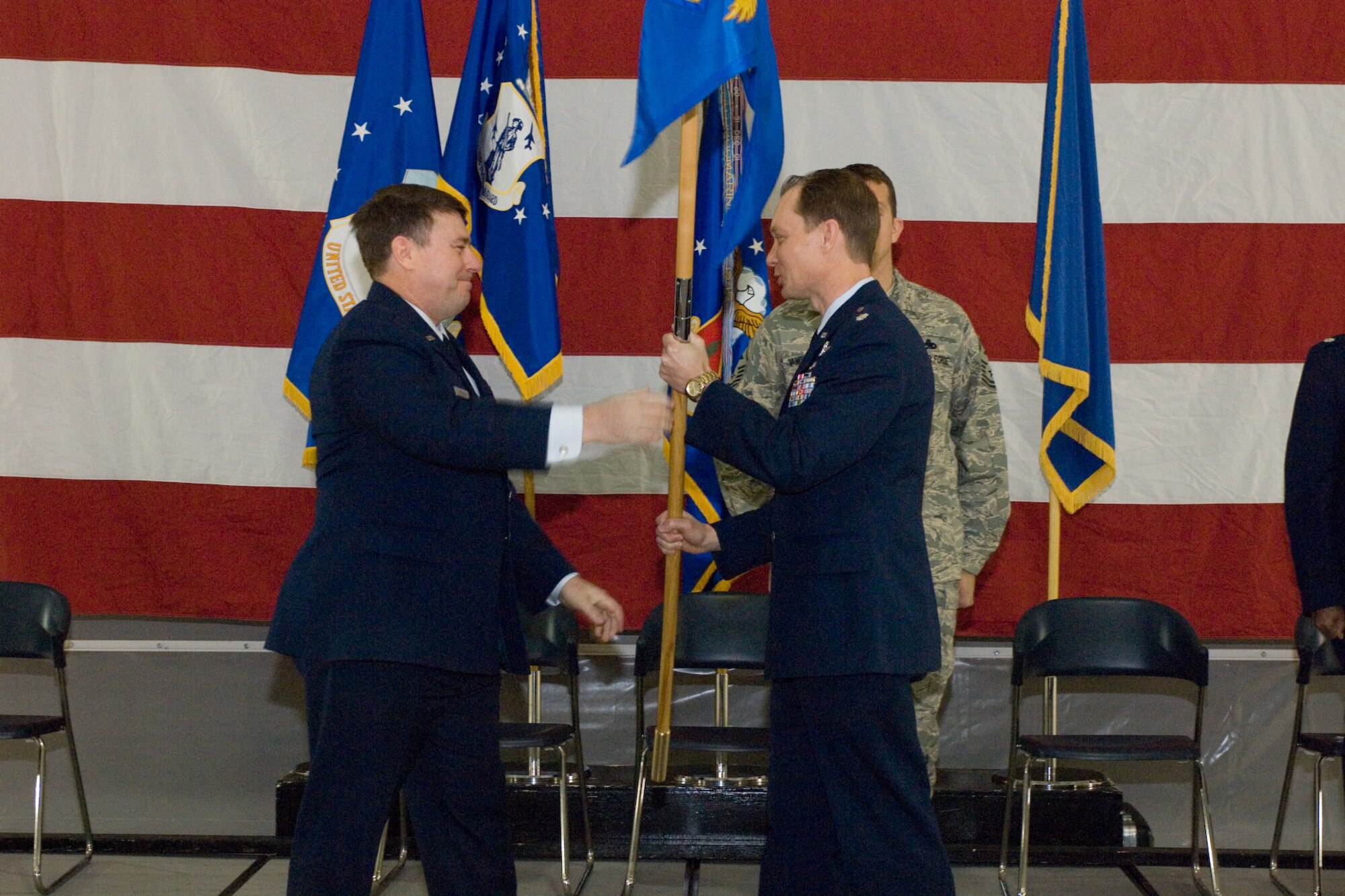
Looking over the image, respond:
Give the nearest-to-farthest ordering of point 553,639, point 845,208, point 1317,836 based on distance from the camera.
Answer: point 845,208 < point 1317,836 < point 553,639

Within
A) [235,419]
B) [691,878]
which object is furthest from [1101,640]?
[235,419]

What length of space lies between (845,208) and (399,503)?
38.7 inches

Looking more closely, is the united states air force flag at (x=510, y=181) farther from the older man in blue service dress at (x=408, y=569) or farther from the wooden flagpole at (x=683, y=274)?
the older man in blue service dress at (x=408, y=569)

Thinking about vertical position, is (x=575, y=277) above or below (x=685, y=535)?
above

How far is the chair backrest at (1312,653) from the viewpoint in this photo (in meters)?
3.42

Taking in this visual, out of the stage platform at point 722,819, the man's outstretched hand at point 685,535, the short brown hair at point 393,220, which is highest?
the short brown hair at point 393,220

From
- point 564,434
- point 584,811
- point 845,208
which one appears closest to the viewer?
point 564,434

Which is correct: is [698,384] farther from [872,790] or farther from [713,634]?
[713,634]

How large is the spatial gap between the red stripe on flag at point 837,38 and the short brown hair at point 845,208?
5.44 ft

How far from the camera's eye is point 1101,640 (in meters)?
3.58

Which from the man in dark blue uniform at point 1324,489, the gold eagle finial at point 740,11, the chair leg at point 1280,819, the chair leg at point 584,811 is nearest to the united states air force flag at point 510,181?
the gold eagle finial at point 740,11

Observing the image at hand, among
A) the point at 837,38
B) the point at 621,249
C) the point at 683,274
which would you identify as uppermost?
the point at 837,38

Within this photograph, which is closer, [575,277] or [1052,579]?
[1052,579]

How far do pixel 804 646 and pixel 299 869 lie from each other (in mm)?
961
